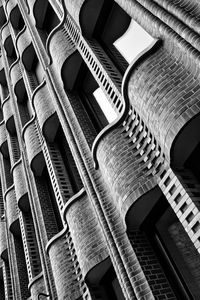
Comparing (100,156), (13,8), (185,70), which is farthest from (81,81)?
(13,8)

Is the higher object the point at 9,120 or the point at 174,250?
the point at 9,120

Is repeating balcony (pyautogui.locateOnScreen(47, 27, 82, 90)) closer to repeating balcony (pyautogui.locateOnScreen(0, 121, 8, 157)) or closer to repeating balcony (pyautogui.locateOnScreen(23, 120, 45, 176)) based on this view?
repeating balcony (pyautogui.locateOnScreen(23, 120, 45, 176))

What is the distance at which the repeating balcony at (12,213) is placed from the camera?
40.0 ft

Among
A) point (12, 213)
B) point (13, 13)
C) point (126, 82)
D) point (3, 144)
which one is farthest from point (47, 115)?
point (13, 13)

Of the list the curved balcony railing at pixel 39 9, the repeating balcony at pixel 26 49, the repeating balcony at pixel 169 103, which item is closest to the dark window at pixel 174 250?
the repeating balcony at pixel 169 103

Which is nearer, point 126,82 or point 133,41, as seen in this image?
point 126,82

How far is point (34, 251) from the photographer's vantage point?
1050 cm

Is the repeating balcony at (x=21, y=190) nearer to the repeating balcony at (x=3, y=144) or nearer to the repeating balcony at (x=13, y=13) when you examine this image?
the repeating balcony at (x=3, y=144)

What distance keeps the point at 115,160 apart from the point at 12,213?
7.27 meters

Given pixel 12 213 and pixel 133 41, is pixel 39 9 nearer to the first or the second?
pixel 133 41

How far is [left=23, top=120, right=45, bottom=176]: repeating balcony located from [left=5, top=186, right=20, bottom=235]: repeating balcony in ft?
6.96


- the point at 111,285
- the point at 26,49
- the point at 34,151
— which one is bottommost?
the point at 111,285

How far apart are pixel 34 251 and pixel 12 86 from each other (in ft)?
24.7

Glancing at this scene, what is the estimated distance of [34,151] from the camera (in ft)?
35.7
